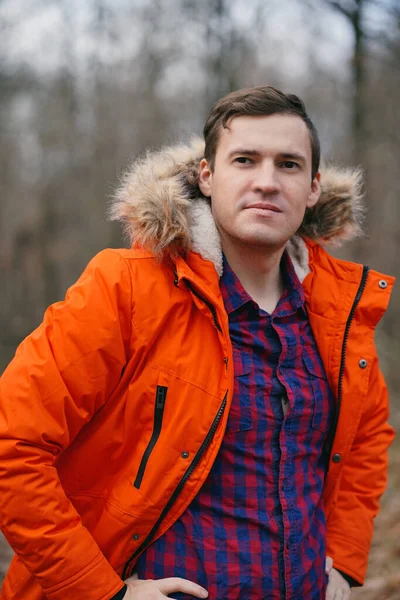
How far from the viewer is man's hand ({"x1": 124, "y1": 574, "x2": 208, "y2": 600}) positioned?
6.54ft

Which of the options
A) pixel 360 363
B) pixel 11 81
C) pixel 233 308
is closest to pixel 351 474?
pixel 360 363

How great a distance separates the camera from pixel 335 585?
2516 millimetres

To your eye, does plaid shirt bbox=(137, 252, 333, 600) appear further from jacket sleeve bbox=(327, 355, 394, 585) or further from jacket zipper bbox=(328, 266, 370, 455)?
jacket sleeve bbox=(327, 355, 394, 585)

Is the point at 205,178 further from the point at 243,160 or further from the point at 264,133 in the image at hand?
the point at 264,133

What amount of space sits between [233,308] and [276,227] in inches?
15.1

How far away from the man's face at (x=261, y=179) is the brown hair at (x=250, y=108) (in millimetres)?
28

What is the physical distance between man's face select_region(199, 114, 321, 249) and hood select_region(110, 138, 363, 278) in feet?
0.42

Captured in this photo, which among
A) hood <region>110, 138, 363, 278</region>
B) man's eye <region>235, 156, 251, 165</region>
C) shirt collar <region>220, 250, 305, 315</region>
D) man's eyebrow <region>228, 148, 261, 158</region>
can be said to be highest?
man's eyebrow <region>228, 148, 261, 158</region>

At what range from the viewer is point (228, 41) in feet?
25.2

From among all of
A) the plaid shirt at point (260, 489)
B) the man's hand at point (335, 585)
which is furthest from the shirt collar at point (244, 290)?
the man's hand at point (335, 585)

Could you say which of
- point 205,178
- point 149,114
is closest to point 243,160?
point 205,178

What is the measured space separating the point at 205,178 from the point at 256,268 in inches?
18.7

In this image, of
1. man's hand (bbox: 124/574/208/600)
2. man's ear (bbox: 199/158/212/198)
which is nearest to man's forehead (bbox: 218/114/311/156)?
man's ear (bbox: 199/158/212/198)

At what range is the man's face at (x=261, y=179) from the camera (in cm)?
234
